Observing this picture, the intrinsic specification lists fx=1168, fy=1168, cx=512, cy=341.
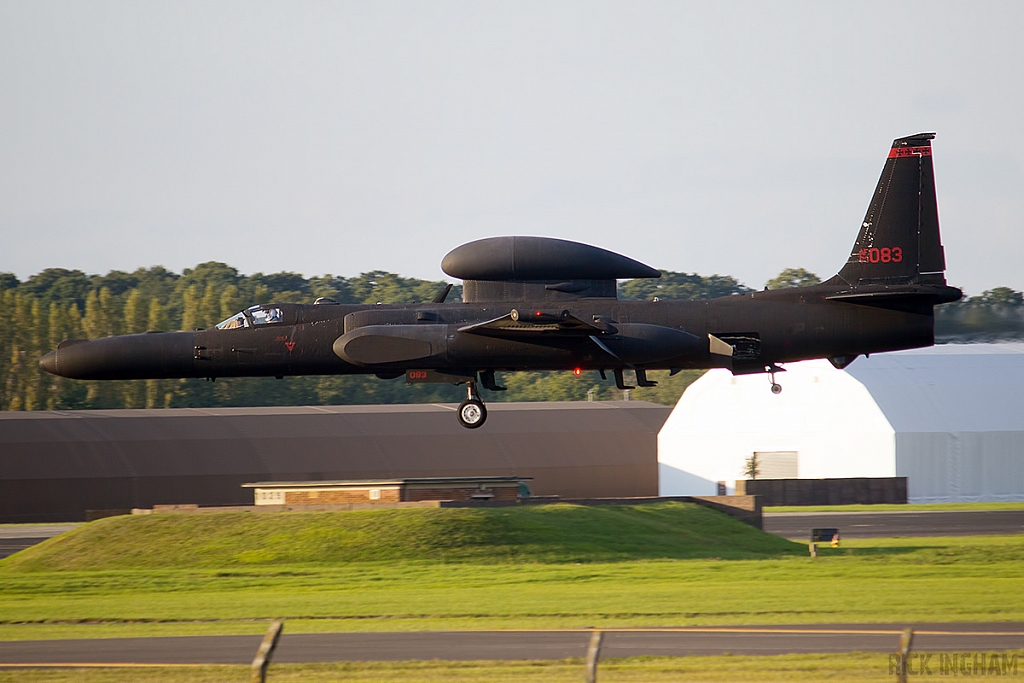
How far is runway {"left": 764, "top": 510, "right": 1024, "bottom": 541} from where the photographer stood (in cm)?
4872

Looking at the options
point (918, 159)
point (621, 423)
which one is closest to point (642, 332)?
point (918, 159)

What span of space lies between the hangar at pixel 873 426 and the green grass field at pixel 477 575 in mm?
20210

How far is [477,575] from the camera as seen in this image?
34656 mm

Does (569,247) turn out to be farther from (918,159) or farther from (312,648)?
(312,648)

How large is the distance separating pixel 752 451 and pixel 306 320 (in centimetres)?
4633

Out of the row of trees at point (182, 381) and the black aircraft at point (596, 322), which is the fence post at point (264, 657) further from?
the row of trees at point (182, 381)

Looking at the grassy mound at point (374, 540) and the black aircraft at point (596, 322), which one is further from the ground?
the black aircraft at point (596, 322)

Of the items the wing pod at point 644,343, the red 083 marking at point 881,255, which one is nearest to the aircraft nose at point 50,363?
the wing pod at point 644,343

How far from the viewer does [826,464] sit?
6606cm

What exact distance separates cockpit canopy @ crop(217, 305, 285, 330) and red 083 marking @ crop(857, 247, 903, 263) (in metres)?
13.1

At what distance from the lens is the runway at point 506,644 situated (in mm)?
22484

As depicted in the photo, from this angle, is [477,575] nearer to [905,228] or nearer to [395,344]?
[395,344]

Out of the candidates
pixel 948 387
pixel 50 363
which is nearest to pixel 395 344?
pixel 50 363

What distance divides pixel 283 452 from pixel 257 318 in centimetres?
3458
